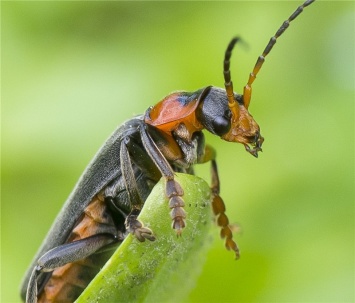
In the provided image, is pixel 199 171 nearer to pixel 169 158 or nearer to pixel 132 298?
pixel 169 158

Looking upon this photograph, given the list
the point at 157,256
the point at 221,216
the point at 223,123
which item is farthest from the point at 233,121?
the point at 157,256

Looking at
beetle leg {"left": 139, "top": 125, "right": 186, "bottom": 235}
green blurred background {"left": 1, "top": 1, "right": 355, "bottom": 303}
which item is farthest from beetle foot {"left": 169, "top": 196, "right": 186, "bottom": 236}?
green blurred background {"left": 1, "top": 1, "right": 355, "bottom": 303}

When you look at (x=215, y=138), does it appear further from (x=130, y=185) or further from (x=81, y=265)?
(x=130, y=185)

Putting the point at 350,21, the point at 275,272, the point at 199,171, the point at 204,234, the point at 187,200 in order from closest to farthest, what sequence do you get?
1. the point at 187,200
2. the point at 204,234
3. the point at 275,272
4. the point at 199,171
5. the point at 350,21

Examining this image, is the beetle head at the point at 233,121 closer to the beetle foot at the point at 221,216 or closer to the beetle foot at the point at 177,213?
the beetle foot at the point at 221,216

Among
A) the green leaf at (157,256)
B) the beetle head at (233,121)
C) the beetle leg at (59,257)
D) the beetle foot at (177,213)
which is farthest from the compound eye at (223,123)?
the beetle leg at (59,257)

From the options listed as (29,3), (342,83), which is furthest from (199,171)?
(29,3)

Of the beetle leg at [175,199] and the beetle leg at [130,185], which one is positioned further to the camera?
the beetle leg at [130,185]
